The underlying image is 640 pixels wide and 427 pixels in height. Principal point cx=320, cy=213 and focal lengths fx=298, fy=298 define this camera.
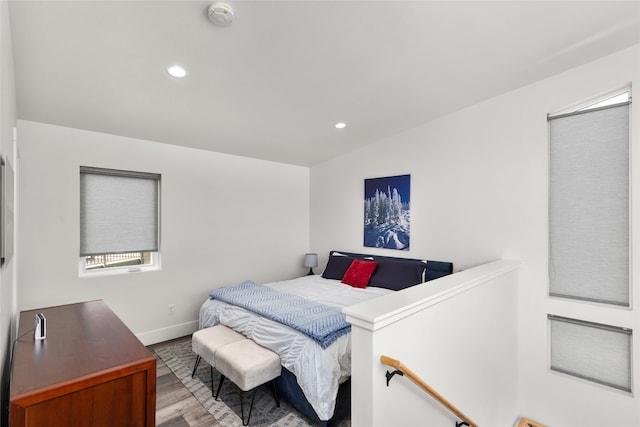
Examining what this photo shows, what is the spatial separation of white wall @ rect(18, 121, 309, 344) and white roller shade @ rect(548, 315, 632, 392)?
3.55 meters

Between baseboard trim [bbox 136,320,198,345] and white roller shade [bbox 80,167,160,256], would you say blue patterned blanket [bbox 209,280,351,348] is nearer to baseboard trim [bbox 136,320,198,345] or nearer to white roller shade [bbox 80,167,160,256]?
baseboard trim [bbox 136,320,198,345]

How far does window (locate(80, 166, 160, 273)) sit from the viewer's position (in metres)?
3.22

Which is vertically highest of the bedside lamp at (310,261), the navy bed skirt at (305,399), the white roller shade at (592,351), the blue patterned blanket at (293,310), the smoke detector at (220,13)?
the smoke detector at (220,13)

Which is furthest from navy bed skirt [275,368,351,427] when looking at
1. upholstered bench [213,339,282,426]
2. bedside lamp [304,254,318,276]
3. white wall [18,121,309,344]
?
bedside lamp [304,254,318,276]

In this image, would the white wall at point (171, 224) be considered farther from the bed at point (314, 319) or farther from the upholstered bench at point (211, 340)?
the upholstered bench at point (211, 340)

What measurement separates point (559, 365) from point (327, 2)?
3.72m

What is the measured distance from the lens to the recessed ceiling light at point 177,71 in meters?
2.31

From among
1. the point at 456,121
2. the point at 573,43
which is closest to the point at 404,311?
the point at 573,43

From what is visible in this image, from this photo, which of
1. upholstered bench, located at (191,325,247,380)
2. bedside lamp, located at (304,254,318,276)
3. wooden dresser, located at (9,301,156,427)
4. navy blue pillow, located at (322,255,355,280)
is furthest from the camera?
bedside lamp, located at (304,254,318,276)

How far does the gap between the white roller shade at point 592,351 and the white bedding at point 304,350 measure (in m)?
1.94

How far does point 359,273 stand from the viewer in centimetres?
394

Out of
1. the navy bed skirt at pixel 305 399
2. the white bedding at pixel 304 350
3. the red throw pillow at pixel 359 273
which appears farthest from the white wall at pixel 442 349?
the red throw pillow at pixel 359 273

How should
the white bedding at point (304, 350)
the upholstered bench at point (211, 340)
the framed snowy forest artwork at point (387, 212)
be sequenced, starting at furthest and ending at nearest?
the framed snowy forest artwork at point (387, 212), the upholstered bench at point (211, 340), the white bedding at point (304, 350)

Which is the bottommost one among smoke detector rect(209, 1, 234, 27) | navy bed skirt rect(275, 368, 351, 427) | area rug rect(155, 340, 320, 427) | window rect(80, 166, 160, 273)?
area rug rect(155, 340, 320, 427)
